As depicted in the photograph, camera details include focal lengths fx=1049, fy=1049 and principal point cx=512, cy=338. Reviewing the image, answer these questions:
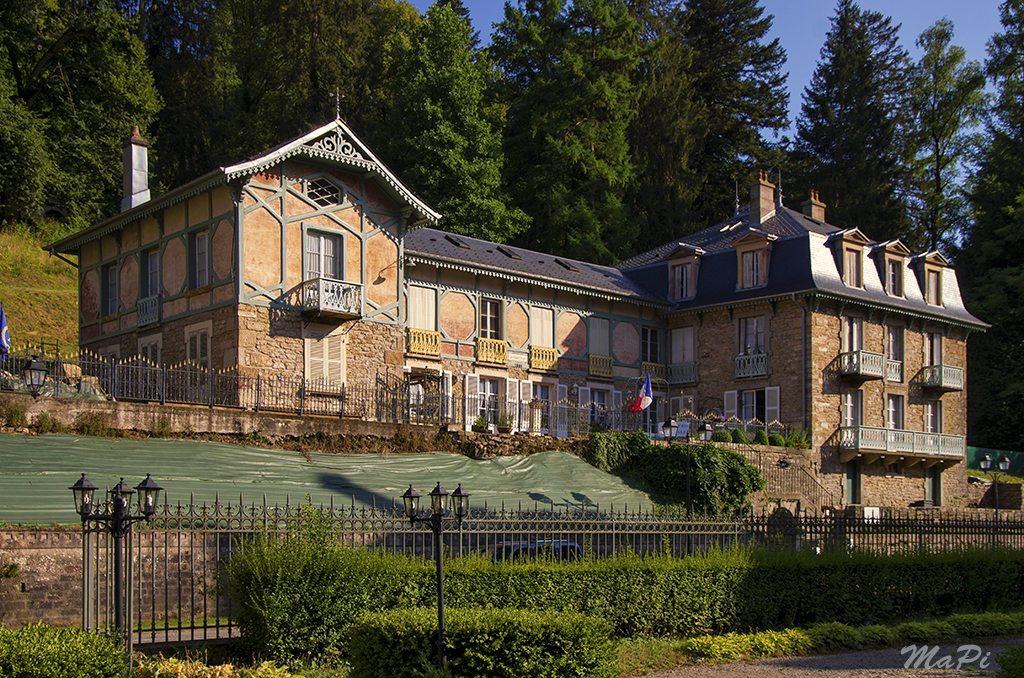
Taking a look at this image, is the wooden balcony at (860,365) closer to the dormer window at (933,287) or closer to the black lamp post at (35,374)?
the dormer window at (933,287)

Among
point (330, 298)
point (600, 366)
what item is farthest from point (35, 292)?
point (600, 366)

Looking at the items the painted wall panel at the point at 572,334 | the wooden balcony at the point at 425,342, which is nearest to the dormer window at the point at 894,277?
the painted wall panel at the point at 572,334

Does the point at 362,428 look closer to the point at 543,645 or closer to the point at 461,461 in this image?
the point at 461,461

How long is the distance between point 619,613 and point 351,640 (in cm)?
477

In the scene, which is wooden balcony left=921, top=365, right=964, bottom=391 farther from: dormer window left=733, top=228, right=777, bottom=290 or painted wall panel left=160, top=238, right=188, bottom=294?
painted wall panel left=160, top=238, right=188, bottom=294

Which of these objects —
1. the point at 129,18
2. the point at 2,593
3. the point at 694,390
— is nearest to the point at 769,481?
the point at 694,390

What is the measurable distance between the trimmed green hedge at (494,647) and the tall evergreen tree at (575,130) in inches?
1392

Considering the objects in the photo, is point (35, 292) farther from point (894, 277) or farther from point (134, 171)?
point (894, 277)

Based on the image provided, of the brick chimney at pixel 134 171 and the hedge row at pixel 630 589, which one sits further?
the brick chimney at pixel 134 171

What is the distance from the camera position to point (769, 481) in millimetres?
30344

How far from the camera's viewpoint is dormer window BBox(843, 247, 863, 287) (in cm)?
3444

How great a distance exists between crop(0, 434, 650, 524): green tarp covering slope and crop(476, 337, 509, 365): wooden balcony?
20.7 ft

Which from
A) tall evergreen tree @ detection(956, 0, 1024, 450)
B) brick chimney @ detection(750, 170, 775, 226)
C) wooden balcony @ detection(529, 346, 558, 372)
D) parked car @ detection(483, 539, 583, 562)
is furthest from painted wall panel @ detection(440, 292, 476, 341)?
tall evergreen tree @ detection(956, 0, 1024, 450)

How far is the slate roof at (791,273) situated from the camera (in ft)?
110
